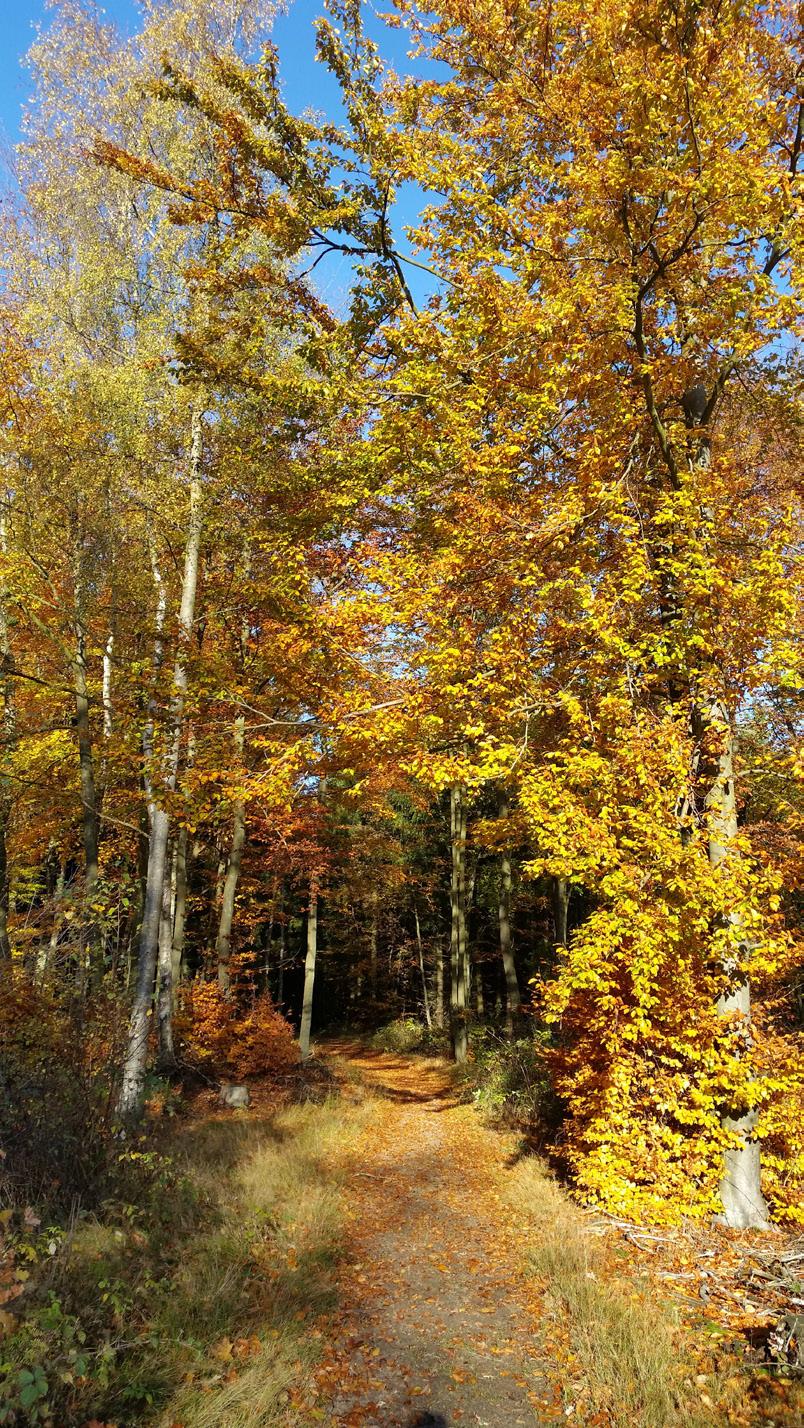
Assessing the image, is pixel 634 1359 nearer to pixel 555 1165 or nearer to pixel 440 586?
pixel 555 1165

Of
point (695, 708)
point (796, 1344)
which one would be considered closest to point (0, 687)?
point (695, 708)

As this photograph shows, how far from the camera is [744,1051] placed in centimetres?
717

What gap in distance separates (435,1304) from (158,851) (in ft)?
20.9

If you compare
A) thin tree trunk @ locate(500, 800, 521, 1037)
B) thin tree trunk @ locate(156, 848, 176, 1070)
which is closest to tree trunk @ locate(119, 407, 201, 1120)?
thin tree trunk @ locate(156, 848, 176, 1070)

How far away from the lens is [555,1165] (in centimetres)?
932

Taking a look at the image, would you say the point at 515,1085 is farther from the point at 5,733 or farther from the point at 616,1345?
the point at 5,733

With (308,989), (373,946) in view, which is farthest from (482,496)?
(373,946)

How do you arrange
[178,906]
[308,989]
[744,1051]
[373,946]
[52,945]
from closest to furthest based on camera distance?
[52,945] < [744,1051] < [178,906] < [308,989] < [373,946]

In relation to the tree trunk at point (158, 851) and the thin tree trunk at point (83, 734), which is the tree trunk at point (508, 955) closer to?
the tree trunk at point (158, 851)

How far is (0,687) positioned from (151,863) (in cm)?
420

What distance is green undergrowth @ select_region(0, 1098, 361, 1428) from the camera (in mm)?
3678

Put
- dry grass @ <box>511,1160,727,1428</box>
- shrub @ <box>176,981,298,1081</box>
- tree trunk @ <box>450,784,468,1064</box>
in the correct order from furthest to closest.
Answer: tree trunk @ <box>450,784,468,1064</box>, shrub @ <box>176,981,298,1081</box>, dry grass @ <box>511,1160,727,1428</box>

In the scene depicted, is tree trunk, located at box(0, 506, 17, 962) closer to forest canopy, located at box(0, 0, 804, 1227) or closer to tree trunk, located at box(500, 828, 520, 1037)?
forest canopy, located at box(0, 0, 804, 1227)

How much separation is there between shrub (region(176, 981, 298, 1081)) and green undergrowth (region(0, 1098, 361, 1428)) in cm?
666
